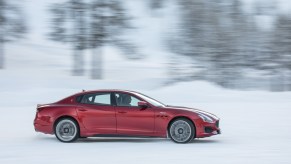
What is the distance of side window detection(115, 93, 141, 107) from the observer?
12133 mm

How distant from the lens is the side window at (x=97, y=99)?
12273 millimetres

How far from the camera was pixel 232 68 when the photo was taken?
4666 centimetres

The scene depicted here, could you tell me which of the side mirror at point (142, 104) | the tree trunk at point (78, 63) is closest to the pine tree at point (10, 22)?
the tree trunk at point (78, 63)

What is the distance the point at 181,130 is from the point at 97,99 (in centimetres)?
207

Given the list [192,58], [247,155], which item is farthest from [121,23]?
[247,155]

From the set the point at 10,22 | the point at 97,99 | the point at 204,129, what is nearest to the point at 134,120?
the point at 97,99

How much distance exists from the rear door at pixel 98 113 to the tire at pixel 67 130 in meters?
0.25

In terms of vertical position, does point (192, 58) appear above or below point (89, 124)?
above

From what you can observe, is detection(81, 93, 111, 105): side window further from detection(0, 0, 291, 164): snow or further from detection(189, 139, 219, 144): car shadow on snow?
detection(189, 139, 219, 144): car shadow on snow

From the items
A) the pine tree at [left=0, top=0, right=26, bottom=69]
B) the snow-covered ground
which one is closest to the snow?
the snow-covered ground

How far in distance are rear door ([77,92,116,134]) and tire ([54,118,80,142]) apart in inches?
10.0

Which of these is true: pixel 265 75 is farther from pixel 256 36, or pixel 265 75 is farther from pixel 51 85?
pixel 51 85

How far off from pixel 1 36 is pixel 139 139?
Answer: 3964 cm

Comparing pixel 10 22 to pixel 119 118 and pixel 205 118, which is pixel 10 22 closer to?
pixel 119 118
